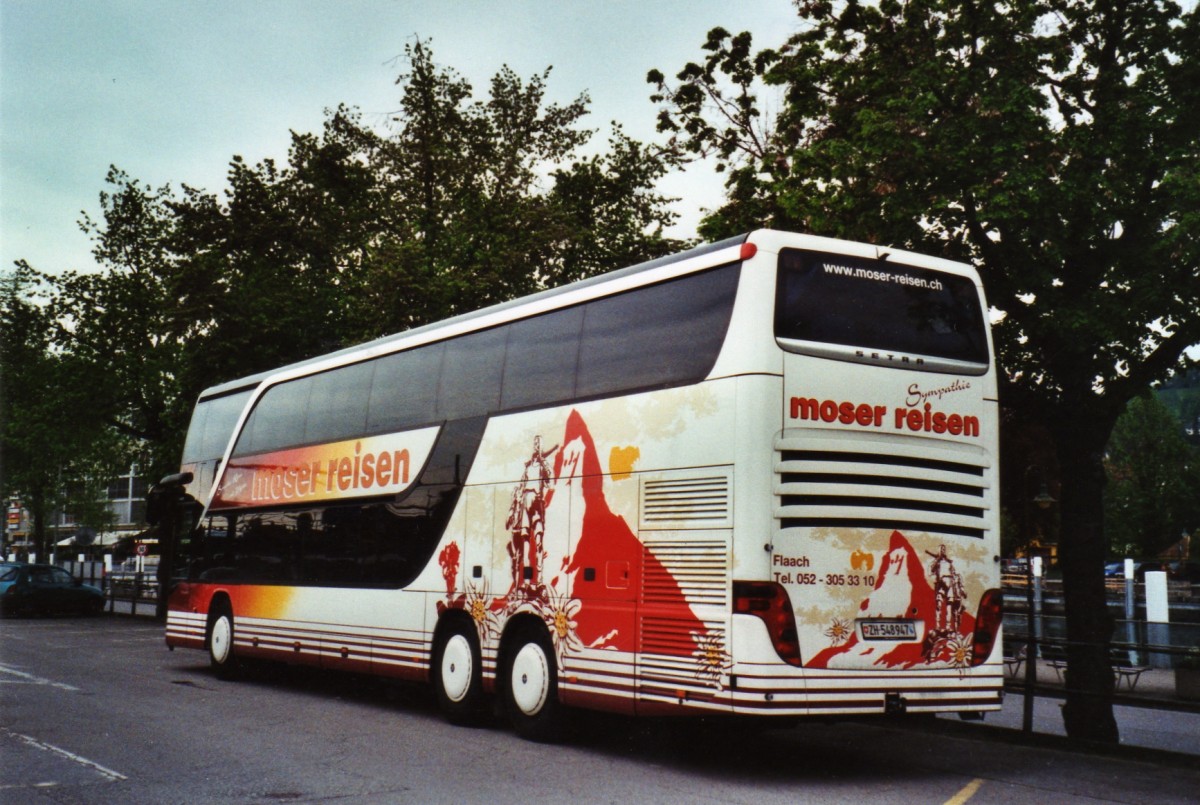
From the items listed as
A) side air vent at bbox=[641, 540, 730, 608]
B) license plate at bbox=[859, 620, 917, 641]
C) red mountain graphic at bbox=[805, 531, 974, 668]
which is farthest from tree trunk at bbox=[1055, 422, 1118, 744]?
side air vent at bbox=[641, 540, 730, 608]

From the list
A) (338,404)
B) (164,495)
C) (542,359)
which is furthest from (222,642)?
(542,359)

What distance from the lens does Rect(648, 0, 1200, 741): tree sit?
12562 millimetres

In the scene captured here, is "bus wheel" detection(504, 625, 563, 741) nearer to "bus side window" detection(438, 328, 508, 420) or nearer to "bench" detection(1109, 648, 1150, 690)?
"bus side window" detection(438, 328, 508, 420)

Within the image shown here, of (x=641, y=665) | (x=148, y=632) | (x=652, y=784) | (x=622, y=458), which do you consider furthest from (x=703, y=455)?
(x=148, y=632)

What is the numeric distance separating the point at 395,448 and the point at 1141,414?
69472mm

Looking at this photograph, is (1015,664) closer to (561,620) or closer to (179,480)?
(561,620)

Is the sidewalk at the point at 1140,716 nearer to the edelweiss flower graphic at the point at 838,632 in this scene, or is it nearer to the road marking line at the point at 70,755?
the edelweiss flower graphic at the point at 838,632

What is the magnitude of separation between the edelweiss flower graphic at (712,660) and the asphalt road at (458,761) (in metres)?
0.76

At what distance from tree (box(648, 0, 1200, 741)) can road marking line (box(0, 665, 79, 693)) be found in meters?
10.5

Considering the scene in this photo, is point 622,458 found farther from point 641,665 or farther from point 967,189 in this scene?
point 967,189

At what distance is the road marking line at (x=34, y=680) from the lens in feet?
51.2

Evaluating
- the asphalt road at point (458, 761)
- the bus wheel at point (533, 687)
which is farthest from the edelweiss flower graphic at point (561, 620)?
the asphalt road at point (458, 761)

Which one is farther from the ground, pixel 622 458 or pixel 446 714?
pixel 622 458

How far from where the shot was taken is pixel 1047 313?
12961mm
